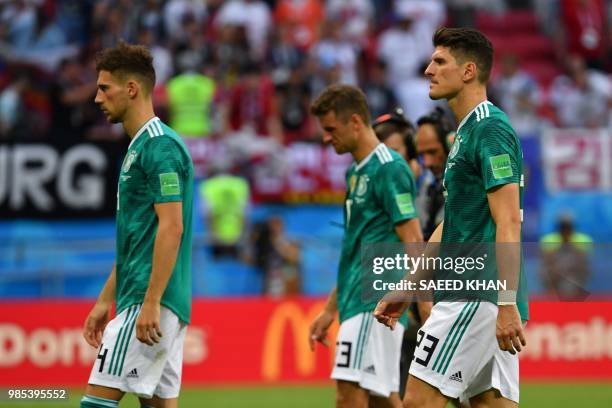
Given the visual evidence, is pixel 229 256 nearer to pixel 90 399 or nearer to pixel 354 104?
pixel 354 104

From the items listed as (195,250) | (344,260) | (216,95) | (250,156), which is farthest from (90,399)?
(216,95)

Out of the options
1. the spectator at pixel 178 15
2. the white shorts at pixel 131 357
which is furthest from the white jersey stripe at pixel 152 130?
the spectator at pixel 178 15

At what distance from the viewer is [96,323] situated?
6.65 m

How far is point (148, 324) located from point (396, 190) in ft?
6.61

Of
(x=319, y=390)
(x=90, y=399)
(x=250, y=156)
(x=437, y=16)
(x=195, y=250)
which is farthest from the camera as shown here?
(x=437, y=16)

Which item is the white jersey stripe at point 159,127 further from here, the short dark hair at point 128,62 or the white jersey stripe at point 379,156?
the white jersey stripe at point 379,156

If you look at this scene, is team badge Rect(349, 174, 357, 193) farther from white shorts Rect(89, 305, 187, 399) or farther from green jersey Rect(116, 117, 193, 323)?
white shorts Rect(89, 305, 187, 399)

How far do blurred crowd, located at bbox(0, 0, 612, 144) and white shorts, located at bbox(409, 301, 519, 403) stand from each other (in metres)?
10.7

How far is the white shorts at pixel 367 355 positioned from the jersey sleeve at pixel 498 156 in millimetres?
1882

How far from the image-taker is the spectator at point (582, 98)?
18969 mm

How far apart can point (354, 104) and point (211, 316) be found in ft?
23.1

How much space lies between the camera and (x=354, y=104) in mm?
7668

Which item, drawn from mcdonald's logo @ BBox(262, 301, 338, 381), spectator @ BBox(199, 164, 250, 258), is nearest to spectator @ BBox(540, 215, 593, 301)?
mcdonald's logo @ BBox(262, 301, 338, 381)

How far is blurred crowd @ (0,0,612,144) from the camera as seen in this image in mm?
17344
